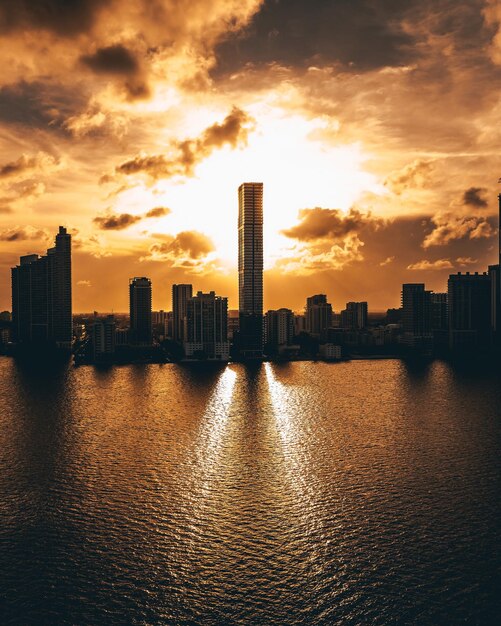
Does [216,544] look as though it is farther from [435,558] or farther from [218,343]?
[218,343]

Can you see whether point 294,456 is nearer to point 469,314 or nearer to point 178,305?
point 469,314

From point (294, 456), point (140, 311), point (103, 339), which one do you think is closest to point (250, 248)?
point (140, 311)

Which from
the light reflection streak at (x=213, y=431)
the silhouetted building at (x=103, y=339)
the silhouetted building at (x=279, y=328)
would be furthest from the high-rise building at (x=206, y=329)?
the light reflection streak at (x=213, y=431)

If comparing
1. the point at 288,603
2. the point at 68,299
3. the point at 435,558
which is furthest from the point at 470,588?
the point at 68,299

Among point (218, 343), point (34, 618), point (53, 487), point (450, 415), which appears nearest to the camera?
point (34, 618)

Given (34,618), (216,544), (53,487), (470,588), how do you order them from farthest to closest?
(53,487) → (216,544) → (470,588) → (34,618)

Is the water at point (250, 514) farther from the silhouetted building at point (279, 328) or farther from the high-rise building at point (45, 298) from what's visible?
the high-rise building at point (45, 298)
